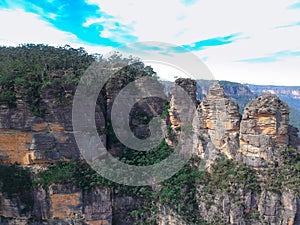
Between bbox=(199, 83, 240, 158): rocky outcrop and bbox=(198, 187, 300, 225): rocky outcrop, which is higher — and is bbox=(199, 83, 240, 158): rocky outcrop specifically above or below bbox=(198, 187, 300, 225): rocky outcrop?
above

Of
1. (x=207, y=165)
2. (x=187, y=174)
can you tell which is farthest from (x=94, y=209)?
A: (x=207, y=165)

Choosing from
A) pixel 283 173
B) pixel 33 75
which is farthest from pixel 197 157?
pixel 33 75

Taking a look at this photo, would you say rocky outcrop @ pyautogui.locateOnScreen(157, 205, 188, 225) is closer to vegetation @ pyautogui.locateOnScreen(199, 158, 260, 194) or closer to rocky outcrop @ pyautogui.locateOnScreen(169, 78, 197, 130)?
vegetation @ pyautogui.locateOnScreen(199, 158, 260, 194)

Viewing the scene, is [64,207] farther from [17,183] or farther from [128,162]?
[128,162]

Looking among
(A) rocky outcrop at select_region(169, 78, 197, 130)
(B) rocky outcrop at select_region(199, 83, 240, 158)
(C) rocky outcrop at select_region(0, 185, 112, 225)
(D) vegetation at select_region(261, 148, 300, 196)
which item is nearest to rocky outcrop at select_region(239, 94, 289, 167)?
(D) vegetation at select_region(261, 148, 300, 196)

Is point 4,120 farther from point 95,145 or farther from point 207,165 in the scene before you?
point 207,165

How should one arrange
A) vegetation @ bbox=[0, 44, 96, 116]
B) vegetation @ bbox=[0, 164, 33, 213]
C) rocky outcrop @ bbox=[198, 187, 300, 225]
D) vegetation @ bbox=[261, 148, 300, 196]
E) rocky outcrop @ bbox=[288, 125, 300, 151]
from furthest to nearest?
vegetation @ bbox=[0, 44, 96, 116] < vegetation @ bbox=[0, 164, 33, 213] < rocky outcrop @ bbox=[288, 125, 300, 151] < vegetation @ bbox=[261, 148, 300, 196] < rocky outcrop @ bbox=[198, 187, 300, 225]
